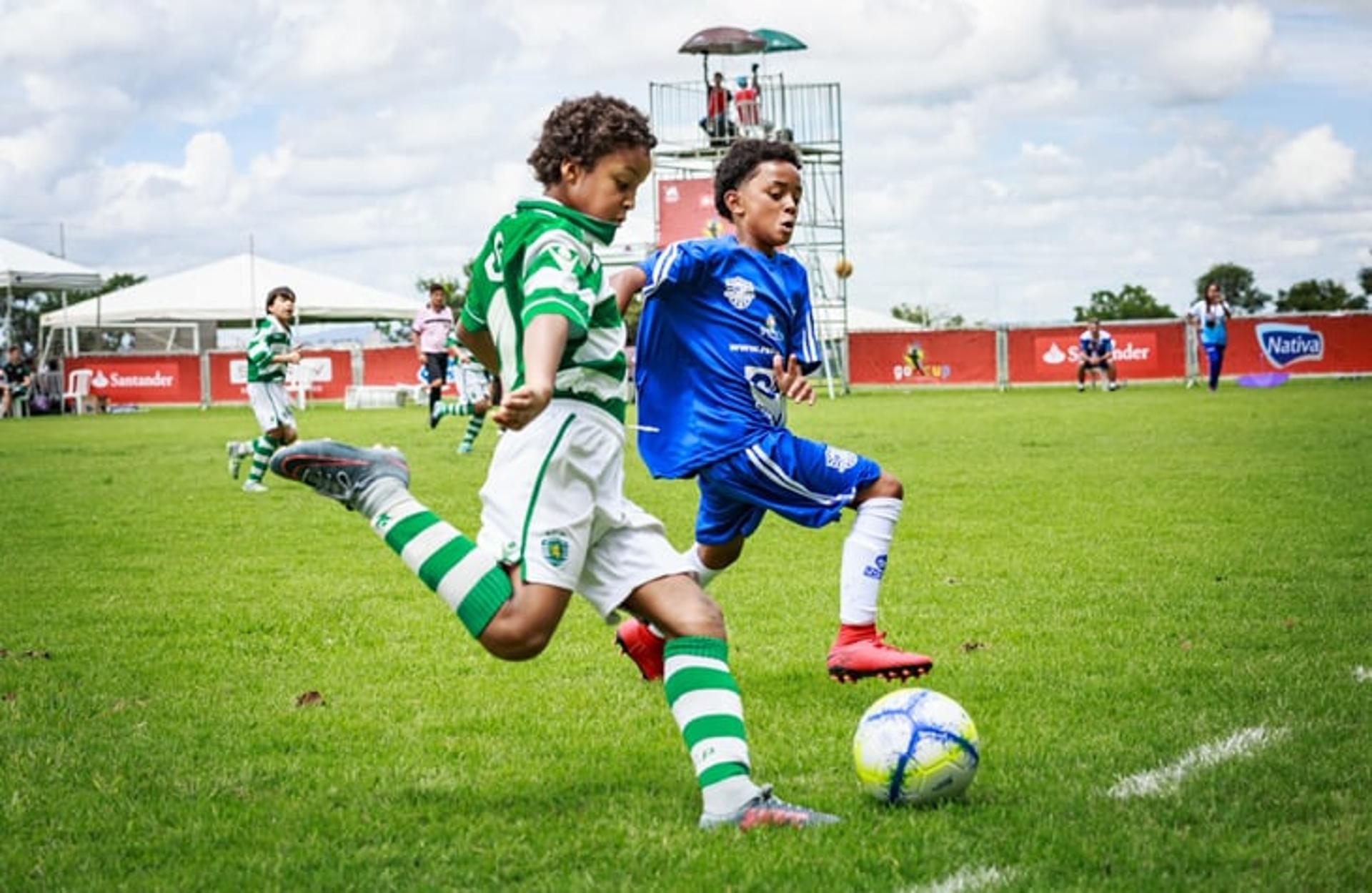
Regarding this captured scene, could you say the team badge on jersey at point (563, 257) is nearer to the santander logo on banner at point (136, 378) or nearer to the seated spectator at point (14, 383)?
the seated spectator at point (14, 383)

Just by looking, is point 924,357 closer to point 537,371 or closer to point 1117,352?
point 1117,352

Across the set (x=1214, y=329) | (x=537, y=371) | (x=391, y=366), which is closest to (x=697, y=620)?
(x=537, y=371)

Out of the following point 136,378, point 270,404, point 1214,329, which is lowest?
point 270,404

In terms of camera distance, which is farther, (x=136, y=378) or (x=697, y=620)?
(x=136, y=378)

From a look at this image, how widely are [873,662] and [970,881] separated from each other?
1.99 m

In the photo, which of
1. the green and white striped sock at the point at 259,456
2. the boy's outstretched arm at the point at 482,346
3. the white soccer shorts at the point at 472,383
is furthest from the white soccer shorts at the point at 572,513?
the white soccer shorts at the point at 472,383

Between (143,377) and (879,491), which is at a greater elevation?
(143,377)

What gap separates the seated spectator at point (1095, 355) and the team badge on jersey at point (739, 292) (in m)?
28.7

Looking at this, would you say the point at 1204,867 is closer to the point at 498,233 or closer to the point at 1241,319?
the point at 498,233

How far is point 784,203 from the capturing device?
6.01 meters

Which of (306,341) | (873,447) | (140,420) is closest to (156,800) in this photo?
(873,447)

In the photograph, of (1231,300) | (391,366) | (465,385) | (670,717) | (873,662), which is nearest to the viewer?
(670,717)

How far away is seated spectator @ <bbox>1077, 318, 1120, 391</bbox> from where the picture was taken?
33875 millimetres

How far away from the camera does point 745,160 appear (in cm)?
612
